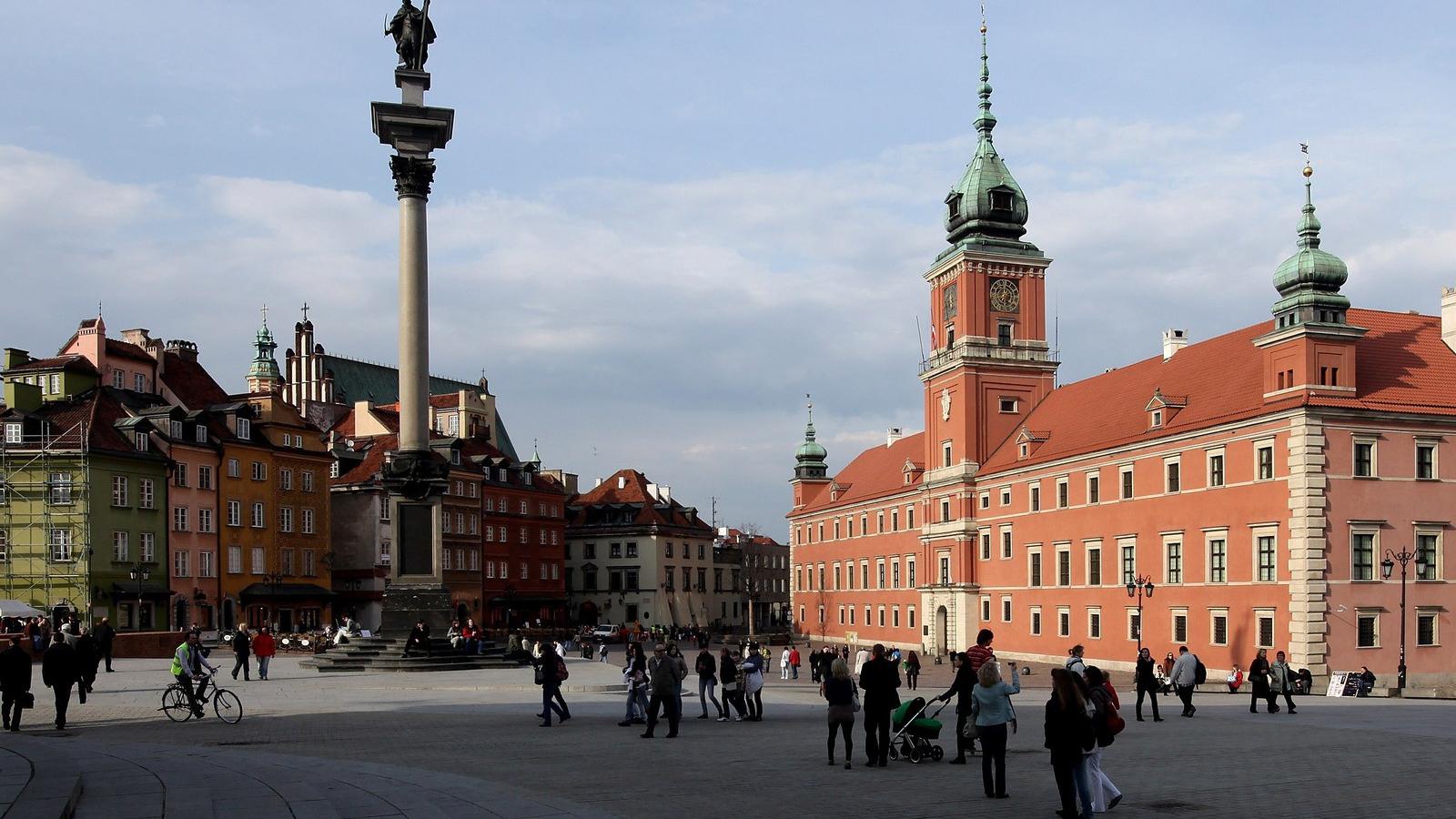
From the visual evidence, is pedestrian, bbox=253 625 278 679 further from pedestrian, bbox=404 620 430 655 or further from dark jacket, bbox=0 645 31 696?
dark jacket, bbox=0 645 31 696

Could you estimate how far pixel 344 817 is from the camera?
1418 centimetres

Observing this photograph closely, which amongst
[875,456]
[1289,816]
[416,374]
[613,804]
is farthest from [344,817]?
[875,456]

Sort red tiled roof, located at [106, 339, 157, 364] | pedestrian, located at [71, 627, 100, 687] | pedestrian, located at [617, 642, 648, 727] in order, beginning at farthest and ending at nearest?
red tiled roof, located at [106, 339, 157, 364]
pedestrian, located at [71, 627, 100, 687]
pedestrian, located at [617, 642, 648, 727]

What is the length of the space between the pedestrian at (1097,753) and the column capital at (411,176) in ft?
110

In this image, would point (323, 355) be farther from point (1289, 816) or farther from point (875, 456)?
point (1289, 816)

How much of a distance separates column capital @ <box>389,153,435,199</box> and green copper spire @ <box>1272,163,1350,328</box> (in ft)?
109

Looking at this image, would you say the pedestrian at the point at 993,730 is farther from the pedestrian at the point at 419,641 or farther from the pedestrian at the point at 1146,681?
the pedestrian at the point at 419,641

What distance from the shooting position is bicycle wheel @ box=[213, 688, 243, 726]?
26.8 metres

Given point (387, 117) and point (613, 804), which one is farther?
point (387, 117)

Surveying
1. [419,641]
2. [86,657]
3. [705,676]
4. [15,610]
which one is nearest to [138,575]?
[15,610]

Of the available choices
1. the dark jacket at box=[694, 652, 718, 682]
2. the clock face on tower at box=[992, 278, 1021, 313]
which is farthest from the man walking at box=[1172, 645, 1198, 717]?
the clock face on tower at box=[992, 278, 1021, 313]

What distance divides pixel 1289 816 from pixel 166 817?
1199 cm

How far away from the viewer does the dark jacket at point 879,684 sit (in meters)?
19.6

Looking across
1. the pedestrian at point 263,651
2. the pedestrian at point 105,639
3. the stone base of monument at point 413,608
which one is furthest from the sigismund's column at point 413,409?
the pedestrian at point 105,639
